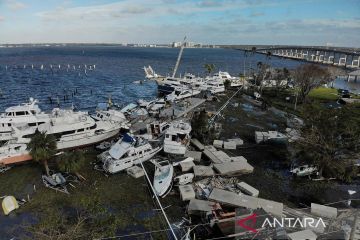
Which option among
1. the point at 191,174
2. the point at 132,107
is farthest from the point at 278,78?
the point at 191,174

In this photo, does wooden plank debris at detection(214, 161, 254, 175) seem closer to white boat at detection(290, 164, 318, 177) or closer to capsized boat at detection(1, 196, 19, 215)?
white boat at detection(290, 164, 318, 177)

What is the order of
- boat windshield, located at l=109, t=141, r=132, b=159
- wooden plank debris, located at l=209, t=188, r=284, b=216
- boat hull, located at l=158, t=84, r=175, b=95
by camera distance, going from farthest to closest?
1. boat hull, located at l=158, t=84, r=175, b=95
2. boat windshield, located at l=109, t=141, r=132, b=159
3. wooden plank debris, located at l=209, t=188, r=284, b=216

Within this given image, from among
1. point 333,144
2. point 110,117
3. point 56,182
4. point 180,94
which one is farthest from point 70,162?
point 180,94

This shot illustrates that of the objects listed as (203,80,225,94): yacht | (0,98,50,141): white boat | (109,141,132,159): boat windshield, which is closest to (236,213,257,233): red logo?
(109,141,132,159): boat windshield

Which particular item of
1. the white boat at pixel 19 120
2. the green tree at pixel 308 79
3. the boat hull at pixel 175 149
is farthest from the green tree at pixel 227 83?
the white boat at pixel 19 120

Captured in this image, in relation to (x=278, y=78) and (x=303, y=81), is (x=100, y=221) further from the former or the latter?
(x=278, y=78)

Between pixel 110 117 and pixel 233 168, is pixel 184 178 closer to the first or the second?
pixel 233 168
